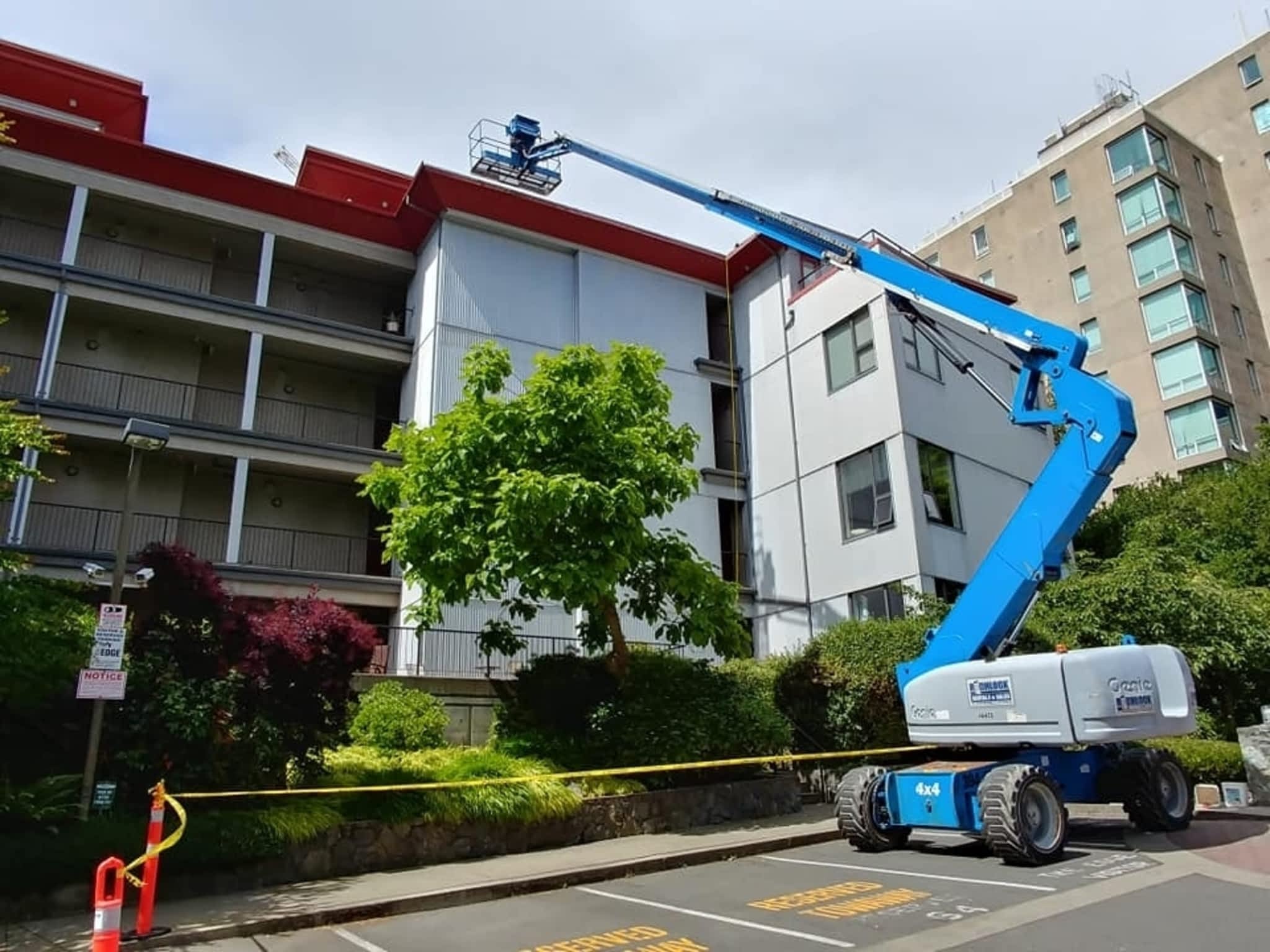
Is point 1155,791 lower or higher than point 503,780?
lower

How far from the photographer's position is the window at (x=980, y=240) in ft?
167

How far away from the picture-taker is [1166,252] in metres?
40.2

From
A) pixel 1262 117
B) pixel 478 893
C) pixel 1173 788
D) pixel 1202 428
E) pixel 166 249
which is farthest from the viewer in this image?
pixel 1262 117

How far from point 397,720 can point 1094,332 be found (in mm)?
40787

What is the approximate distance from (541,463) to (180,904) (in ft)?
22.8

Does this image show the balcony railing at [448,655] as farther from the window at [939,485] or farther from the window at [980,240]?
the window at [980,240]

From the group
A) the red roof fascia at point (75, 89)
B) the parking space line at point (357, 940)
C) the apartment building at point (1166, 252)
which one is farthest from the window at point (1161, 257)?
the parking space line at point (357, 940)

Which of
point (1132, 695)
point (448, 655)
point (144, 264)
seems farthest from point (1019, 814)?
point (144, 264)

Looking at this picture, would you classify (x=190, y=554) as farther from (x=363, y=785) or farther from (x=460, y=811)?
(x=460, y=811)

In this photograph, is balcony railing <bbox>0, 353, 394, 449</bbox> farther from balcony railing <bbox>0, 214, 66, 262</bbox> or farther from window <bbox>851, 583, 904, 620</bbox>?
window <bbox>851, 583, 904, 620</bbox>

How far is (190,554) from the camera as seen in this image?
1032 centimetres

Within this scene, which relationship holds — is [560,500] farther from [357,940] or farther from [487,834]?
[357,940]

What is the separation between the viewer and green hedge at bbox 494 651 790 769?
13039 millimetres

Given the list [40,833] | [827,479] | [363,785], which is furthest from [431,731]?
[827,479]
